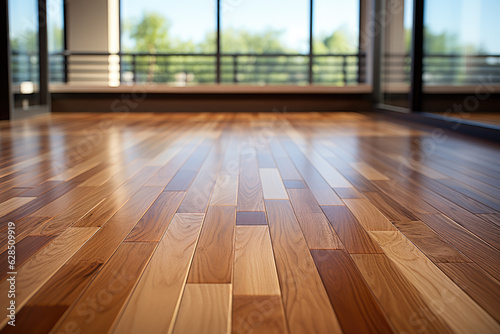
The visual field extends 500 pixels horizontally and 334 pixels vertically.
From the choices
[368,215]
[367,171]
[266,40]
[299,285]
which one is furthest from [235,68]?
[299,285]

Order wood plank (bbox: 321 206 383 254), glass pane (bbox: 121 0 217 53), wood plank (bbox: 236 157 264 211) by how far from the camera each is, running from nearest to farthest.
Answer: wood plank (bbox: 321 206 383 254) < wood plank (bbox: 236 157 264 211) < glass pane (bbox: 121 0 217 53)

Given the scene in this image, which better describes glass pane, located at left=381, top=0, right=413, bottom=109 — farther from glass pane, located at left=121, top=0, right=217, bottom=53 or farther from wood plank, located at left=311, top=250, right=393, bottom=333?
wood plank, located at left=311, top=250, right=393, bottom=333

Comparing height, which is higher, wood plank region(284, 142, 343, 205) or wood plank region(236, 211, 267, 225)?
wood plank region(284, 142, 343, 205)

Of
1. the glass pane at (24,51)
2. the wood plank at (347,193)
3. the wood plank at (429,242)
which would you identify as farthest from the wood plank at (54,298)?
the glass pane at (24,51)

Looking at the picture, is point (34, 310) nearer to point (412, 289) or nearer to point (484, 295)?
point (412, 289)

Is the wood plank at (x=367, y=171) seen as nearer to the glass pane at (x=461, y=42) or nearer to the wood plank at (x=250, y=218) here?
the wood plank at (x=250, y=218)

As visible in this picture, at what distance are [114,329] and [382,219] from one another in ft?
2.83

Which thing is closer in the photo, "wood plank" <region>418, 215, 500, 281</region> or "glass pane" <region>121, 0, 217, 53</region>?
"wood plank" <region>418, 215, 500, 281</region>

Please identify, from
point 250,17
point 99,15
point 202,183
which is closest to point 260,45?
point 250,17

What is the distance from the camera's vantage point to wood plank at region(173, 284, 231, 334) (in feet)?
2.52

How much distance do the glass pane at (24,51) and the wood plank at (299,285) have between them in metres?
4.17

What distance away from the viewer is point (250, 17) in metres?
6.94

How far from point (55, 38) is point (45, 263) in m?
5.56

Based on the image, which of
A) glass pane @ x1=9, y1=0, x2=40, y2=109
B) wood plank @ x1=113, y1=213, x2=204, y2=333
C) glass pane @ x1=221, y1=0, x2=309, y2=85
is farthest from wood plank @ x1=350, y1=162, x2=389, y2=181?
glass pane @ x1=221, y1=0, x2=309, y2=85
